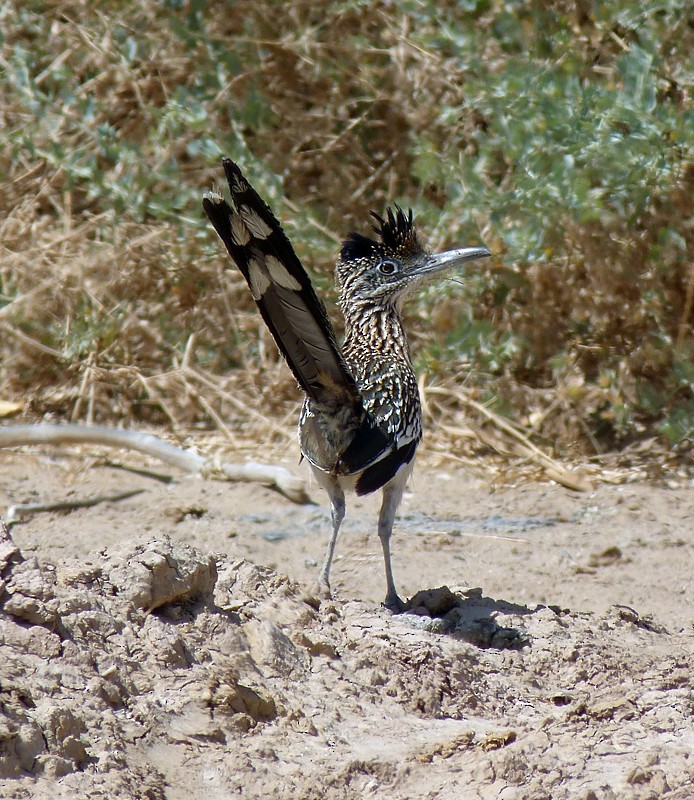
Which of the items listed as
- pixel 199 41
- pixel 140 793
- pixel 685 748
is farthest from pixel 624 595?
pixel 199 41

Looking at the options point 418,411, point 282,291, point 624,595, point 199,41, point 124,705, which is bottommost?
point 624,595

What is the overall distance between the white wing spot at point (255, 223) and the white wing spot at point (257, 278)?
105 mm

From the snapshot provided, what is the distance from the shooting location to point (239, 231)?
4.10 meters

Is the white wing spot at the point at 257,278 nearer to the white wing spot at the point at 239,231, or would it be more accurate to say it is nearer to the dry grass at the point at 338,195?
the white wing spot at the point at 239,231

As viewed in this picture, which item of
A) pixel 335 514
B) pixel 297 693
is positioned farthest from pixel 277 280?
pixel 297 693

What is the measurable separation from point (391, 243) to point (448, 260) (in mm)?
302

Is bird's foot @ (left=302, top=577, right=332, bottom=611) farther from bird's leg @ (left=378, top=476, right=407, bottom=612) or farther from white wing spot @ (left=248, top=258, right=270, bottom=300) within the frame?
white wing spot @ (left=248, top=258, right=270, bottom=300)

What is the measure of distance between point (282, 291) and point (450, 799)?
1.90 metres

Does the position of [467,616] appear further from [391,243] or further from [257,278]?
[391,243]

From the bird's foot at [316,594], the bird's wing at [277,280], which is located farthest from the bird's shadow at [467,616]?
the bird's wing at [277,280]

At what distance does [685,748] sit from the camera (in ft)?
10.4

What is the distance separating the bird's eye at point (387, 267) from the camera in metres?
5.33

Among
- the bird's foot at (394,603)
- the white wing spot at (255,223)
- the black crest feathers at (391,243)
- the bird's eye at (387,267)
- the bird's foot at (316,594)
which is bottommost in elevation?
the bird's foot at (394,603)

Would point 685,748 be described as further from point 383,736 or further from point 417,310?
point 417,310
